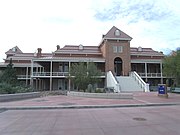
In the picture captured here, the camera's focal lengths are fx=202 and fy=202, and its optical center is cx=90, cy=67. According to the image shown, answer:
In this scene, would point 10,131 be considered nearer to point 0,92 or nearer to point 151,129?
point 151,129

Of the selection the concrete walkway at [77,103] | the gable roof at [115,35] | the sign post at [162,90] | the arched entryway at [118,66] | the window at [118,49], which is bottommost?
the concrete walkway at [77,103]

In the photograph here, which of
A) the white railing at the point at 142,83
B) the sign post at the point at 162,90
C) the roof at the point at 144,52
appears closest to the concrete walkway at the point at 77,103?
the sign post at the point at 162,90

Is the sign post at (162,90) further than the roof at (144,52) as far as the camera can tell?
No

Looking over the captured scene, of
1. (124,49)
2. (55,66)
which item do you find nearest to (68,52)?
(55,66)

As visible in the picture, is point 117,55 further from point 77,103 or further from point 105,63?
point 77,103

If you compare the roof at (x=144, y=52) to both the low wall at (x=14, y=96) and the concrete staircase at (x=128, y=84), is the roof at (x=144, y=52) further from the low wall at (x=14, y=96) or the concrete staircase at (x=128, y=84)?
the low wall at (x=14, y=96)

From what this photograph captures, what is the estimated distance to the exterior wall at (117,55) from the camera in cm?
3775

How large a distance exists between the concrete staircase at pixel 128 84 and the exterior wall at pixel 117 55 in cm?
534

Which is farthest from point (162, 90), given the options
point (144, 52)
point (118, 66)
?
point (144, 52)

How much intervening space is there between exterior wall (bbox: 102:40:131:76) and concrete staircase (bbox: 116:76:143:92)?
17.5 feet

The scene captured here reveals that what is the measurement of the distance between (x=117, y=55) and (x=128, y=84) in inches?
350

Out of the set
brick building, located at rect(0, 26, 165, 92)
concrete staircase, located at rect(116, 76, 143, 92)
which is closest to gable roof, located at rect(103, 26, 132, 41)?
brick building, located at rect(0, 26, 165, 92)

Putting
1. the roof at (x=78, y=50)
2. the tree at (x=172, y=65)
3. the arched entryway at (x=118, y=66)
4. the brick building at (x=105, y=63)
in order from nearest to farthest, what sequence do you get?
the tree at (x=172, y=65) → the brick building at (x=105, y=63) → the arched entryway at (x=118, y=66) → the roof at (x=78, y=50)

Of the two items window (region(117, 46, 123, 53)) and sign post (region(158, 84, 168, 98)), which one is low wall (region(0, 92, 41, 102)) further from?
window (region(117, 46, 123, 53))
